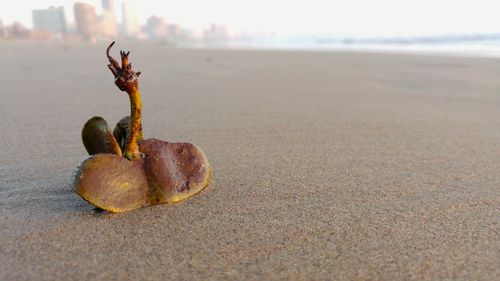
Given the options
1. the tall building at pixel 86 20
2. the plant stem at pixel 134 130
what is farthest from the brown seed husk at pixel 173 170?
the tall building at pixel 86 20

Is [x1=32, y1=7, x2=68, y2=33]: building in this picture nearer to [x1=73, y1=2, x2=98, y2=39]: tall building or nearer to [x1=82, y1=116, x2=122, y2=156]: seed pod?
[x1=73, y1=2, x2=98, y2=39]: tall building

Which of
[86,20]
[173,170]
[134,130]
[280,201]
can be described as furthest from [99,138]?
[86,20]

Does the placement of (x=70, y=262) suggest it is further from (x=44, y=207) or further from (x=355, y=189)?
(x=355, y=189)

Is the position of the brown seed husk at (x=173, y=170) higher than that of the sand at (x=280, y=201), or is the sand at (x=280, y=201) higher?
the brown seed husk at (x=173, y=170)

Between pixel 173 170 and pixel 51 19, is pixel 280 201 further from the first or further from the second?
pixel 51 19

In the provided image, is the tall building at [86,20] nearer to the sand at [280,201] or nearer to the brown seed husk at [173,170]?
the sand at [280,201]

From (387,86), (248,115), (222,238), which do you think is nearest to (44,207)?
(222,238)

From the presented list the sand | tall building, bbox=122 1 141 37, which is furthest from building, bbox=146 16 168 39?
the sand
